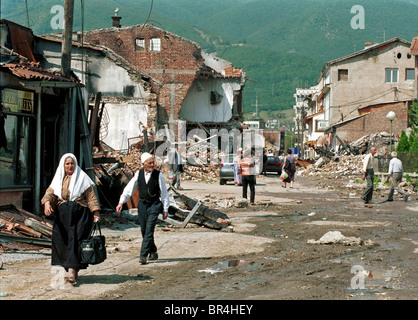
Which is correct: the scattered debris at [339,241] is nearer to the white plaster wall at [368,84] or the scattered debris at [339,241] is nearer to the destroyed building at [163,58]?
the destroyed building at [163,58]

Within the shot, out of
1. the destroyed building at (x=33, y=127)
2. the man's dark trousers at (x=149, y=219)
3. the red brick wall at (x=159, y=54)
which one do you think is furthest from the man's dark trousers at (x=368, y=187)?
the red brick wall at (x=159, y=54)

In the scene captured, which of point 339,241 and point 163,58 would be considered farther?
point 163,58

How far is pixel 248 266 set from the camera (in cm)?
883

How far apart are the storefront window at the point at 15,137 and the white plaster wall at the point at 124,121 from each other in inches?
1148

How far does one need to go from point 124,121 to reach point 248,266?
3463cm

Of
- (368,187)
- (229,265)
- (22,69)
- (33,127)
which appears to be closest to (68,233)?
(229,265)

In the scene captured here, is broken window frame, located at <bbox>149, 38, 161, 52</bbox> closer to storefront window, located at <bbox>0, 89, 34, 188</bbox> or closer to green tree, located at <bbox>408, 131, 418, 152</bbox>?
green tree, located at <bbox>408, 131, 418, 152</bbox>

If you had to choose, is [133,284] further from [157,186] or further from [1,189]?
[1,189]

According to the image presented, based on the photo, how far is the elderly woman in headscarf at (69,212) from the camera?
293 inches

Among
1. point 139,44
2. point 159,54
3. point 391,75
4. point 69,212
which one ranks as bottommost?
point 69,212

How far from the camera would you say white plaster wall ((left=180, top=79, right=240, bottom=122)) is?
53375mm

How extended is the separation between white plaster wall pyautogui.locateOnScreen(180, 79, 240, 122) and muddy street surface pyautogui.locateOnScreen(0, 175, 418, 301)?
128 feet

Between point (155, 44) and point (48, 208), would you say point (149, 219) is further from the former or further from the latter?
point (155, 44)
